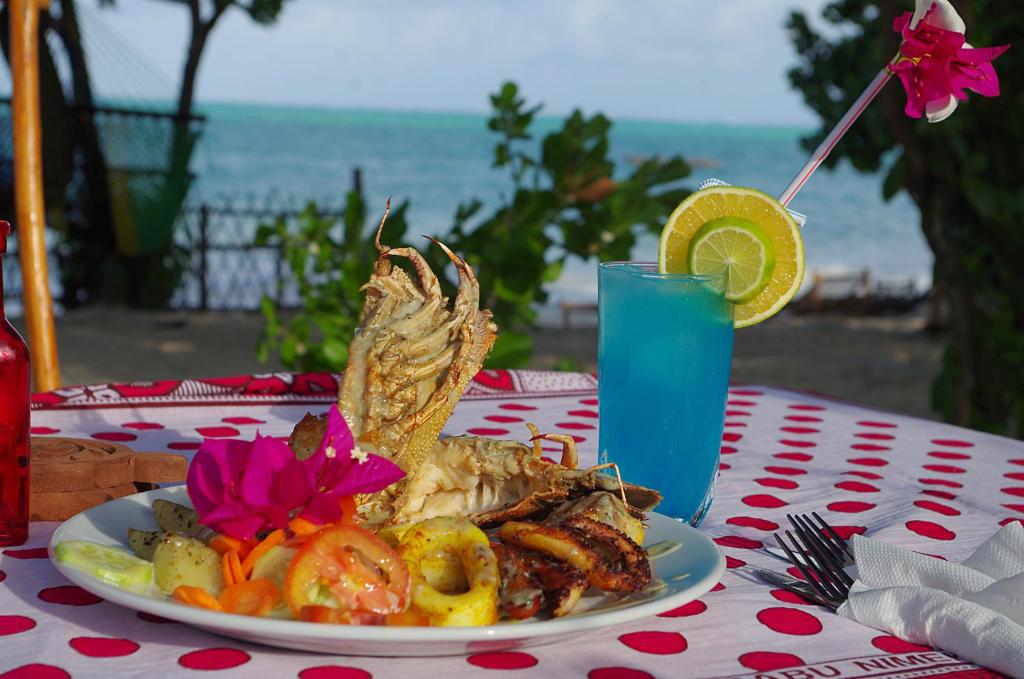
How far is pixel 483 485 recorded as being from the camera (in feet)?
3.62

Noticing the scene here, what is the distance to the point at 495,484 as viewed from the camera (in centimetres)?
110

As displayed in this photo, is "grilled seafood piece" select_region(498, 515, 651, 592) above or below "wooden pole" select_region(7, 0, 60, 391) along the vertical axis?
below

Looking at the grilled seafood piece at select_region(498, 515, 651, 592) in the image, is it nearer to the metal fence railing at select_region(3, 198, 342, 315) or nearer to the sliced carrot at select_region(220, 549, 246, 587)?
the sliced carrot at select_region(220, 549, 246, 587)

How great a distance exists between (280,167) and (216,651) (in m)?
41.1

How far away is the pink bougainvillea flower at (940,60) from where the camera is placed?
1.13 meters

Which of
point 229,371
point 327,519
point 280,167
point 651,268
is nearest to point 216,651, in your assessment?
point 327,519

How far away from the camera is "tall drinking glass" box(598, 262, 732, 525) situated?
1.29 metres

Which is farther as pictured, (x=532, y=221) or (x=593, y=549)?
(x=532, y=221)

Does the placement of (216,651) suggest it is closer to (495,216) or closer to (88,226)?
(495,216)

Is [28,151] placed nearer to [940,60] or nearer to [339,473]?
[339,473]

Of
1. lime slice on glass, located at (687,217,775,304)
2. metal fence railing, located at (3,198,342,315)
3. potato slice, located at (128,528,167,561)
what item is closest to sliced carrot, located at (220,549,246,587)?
potato slice, located at (128,528,167,561)

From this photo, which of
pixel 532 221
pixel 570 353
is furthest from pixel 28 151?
pixel 570 353

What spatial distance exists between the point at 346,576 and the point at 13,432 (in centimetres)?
43

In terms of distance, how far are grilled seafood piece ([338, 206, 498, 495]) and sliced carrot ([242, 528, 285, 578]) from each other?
153mm
